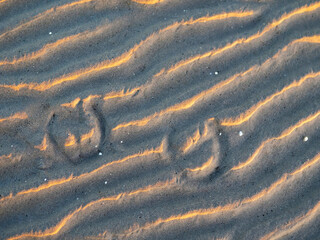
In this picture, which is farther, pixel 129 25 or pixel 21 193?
pixel 129 25

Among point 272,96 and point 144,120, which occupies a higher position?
point 144,120

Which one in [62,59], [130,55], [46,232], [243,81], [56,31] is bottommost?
[46,232]

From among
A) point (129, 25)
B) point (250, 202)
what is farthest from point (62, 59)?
point (250, 202)

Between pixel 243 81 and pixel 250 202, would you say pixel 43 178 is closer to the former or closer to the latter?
pixel 250 202

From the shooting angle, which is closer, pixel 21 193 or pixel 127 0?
pixel 21 193

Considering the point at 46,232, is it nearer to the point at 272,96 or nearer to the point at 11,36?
the point at 11,36

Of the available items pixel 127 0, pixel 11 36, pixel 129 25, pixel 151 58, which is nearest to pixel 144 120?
pixel 151 58
